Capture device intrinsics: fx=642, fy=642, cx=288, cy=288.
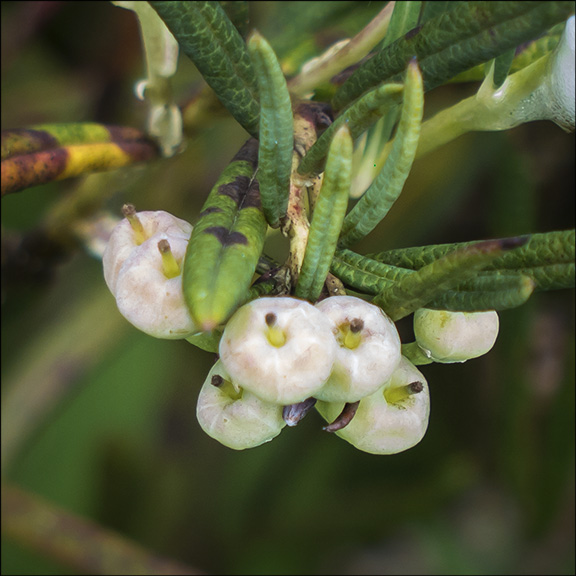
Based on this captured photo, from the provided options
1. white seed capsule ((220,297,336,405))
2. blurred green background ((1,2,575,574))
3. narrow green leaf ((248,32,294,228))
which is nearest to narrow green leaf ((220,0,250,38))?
narrow green leaf ((248,32,294,228))

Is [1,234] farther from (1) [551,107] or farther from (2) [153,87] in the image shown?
(1) [551,107]

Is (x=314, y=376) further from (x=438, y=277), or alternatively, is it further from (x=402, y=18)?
(x=402, y=18)

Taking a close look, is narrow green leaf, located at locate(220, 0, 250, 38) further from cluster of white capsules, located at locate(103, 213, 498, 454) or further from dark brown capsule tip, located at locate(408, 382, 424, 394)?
dark brown capsule tip, located at locate(408, 382, 424, 394)

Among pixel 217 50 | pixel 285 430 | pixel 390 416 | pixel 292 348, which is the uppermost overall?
pixel 217 50

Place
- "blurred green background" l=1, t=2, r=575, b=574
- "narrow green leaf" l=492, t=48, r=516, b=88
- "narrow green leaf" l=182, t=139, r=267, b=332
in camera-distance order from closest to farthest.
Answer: "narrow green leaf" l=182, t=139, r=267, b=332 → "narrow green leaf" l=492, t=48, r=516, b=88 → "blurred green background" l=1, t=2, r=575, b=574

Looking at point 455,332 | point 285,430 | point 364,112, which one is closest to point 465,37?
point 364,112
